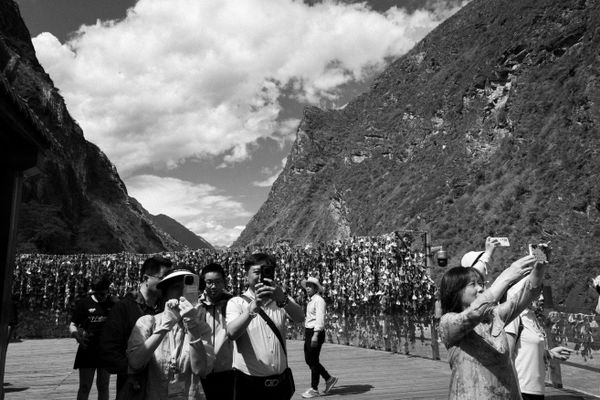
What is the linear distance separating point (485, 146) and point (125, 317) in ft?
152

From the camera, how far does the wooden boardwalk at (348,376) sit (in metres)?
7.02

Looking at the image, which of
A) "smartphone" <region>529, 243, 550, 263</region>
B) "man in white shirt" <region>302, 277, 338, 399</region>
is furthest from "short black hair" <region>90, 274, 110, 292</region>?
"smartphone" <region>529, 243, 550, 263</region>

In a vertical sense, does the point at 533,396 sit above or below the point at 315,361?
above

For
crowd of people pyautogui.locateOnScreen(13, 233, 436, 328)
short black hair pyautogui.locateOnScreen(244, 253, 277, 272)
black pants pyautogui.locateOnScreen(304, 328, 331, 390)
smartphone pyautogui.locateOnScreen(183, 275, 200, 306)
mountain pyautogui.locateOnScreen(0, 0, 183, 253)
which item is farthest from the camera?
mountain pyautogui.locateOnScreen(0, 0, 183, 253)

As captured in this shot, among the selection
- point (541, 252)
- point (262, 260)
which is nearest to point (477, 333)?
point (541, 252)

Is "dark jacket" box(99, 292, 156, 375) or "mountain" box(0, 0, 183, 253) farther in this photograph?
"mountain" box(0, 0, 183, 253)

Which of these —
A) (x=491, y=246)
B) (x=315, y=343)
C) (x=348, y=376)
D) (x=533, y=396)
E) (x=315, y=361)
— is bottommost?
(x=348, y=376)

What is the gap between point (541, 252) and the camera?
9.58 feet

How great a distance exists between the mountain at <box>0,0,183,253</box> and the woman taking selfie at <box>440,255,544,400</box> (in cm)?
4509

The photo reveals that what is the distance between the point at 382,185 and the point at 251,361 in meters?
59.4

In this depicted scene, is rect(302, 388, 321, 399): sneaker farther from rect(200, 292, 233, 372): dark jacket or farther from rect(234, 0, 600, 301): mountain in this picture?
rect(234, 0, 600, 301): mountain

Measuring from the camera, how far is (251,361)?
361 centimetres

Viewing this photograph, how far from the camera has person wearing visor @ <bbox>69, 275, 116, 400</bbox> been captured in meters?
5.49

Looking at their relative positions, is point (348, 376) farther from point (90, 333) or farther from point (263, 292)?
point (263, 292)
